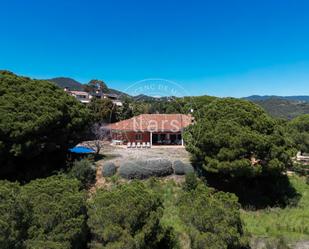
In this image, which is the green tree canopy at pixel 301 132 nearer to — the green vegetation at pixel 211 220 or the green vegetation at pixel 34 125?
the green vegetation at pixel 211 220

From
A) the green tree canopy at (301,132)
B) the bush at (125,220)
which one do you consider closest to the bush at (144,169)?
the bush at (125,220)

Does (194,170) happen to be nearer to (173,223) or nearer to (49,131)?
(173,223)

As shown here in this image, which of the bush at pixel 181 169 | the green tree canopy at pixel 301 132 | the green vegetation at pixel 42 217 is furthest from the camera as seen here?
the green tree canopy at pixel 301 132

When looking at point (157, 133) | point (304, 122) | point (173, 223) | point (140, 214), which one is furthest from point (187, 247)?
point (304, 122)

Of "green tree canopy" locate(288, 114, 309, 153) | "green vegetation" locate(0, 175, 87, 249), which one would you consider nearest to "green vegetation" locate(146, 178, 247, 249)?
"green vegetation" locate(0, 175, 87, 249)

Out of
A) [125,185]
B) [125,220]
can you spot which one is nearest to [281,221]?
[125,185]

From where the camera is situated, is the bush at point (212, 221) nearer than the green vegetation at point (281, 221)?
Yes

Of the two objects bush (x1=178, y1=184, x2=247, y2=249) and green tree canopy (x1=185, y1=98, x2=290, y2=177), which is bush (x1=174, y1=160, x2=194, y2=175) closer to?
green tree canopy (x1=185, y1=98, x2=290, y2=177)
